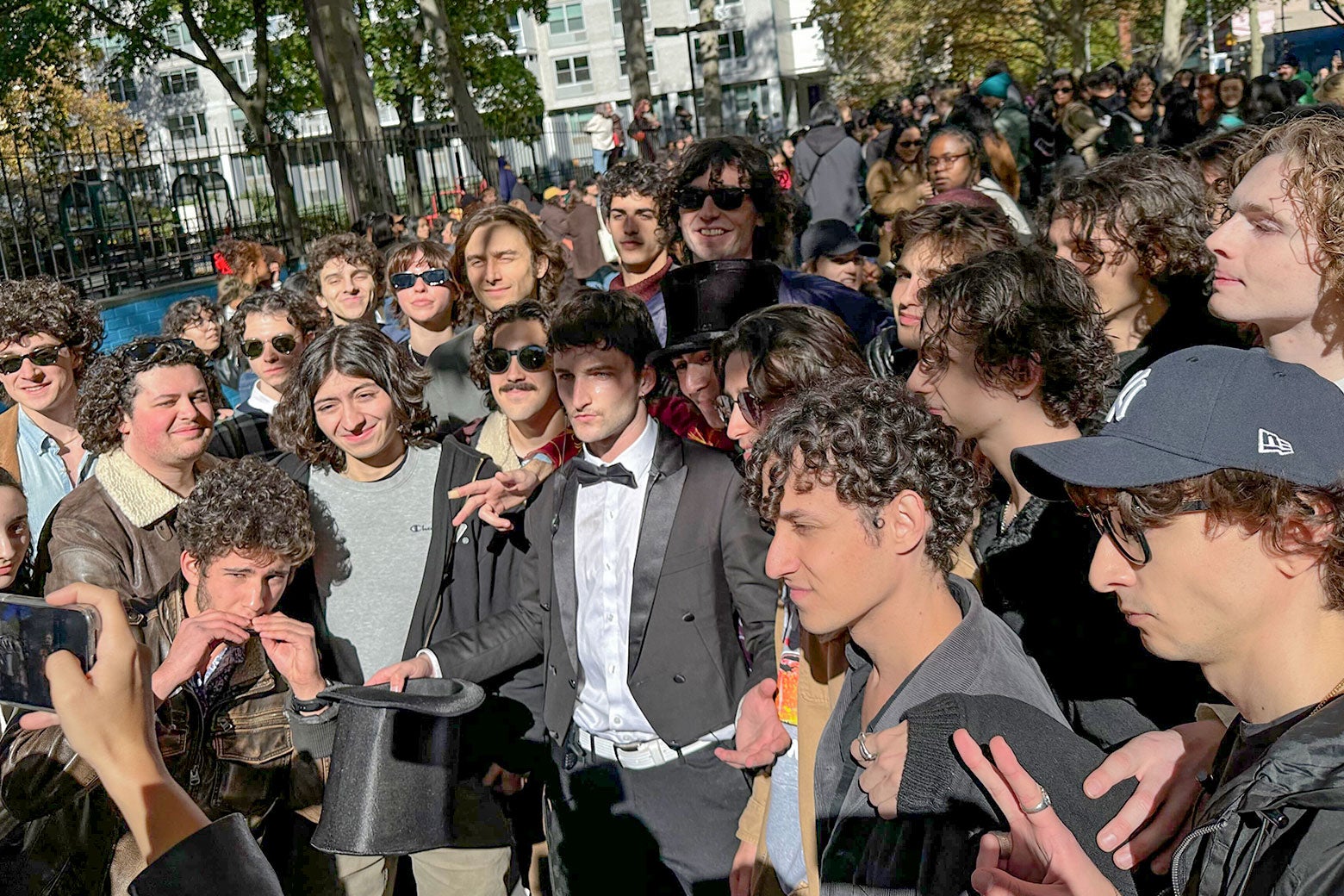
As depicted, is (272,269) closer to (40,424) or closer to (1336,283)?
(40,424)

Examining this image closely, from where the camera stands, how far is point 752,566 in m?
3.23

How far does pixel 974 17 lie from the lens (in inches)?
1385

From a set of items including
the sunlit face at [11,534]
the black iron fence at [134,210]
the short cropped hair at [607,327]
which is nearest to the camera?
the sunlit face at [11,534]

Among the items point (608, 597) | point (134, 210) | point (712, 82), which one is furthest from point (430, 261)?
point (712, 82)

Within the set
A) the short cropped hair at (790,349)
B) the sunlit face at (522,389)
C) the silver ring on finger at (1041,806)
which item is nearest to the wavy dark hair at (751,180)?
the sunlit face at (522,389)

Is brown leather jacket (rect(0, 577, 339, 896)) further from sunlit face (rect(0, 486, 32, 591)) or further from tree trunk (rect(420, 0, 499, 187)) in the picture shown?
tree trunk (rect(420, 0, 499, 187))

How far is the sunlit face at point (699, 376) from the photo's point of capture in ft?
13.1

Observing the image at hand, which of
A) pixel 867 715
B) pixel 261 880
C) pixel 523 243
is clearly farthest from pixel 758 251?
pixel 261 880

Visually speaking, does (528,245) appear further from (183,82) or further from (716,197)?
(183,82)

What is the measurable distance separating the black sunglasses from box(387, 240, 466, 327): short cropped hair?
1.62 meters

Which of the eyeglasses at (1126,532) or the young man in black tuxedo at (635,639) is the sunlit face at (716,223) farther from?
the eyeglasses at (1126,532)

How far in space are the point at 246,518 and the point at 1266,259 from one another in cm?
268

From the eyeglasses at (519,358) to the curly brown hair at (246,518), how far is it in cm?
113

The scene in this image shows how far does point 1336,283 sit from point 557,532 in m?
2.11
